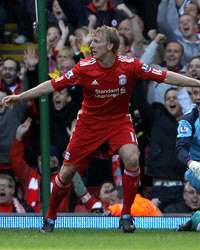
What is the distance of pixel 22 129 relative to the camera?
12.8 m

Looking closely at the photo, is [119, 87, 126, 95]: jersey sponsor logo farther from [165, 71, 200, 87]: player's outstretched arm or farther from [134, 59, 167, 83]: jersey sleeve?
[165, 71, 200, 87]: player's outstretched arm

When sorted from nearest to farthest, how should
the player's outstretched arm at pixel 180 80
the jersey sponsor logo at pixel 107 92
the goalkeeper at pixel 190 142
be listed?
the goalkeeper at pixel 190 142 < the player's outstretched arm at pixel 180 80 < the jersey sponsor logo at pixel 107 92

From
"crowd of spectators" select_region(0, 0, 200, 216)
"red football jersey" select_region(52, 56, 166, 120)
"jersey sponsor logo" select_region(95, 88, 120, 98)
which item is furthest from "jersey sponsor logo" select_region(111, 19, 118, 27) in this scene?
"jersey sponsor logo" select_region(95, 88, 120, 98)

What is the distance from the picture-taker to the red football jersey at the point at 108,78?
1047 cm

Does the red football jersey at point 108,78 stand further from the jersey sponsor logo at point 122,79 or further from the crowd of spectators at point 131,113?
the crowd of spectators at point 131,113

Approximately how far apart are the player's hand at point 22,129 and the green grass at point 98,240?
6.16 ft

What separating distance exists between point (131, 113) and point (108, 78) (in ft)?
7.62

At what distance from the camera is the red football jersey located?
34.3 feet

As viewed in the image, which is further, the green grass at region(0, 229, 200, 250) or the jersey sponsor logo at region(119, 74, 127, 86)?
the jersey sponsor logo at region(119, 74, 127, 86)

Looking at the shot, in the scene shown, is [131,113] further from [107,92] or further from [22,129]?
[107,92]

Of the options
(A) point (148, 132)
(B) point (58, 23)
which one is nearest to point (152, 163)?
(A) point (148, 132)

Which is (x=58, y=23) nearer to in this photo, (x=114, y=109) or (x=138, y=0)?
(x=138, y=0)

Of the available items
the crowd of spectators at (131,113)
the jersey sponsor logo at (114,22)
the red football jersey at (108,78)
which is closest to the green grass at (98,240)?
the crowd of spectators at (131,113)

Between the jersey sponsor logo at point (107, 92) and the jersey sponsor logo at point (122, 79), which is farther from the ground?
the jersey sponsor logo at point (122, 79)
